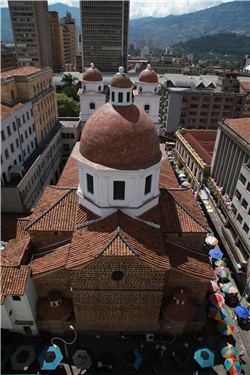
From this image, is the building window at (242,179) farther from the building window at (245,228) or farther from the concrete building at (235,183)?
the building window at (245,228)

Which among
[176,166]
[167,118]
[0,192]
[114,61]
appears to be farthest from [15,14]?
[0,192]

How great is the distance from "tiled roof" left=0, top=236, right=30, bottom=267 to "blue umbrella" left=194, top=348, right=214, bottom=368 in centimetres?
1674

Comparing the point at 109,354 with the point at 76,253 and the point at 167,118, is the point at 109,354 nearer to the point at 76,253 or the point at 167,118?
the point at 76,253

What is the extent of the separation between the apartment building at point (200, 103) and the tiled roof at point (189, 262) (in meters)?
51.1

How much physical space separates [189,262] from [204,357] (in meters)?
7.56

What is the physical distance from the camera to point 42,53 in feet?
341

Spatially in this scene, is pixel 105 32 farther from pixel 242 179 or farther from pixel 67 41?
pixel 242 179

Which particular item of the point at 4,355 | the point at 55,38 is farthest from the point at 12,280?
the point at 55,38

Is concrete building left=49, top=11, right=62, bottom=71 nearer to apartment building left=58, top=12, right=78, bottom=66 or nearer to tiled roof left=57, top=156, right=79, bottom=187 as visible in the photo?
apartment building left=58, top=12, right=78, bottom=66

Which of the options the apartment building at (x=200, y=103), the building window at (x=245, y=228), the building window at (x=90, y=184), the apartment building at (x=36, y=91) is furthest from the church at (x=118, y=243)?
the apartment building at (x=200, y=103)

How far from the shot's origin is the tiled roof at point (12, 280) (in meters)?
19.8

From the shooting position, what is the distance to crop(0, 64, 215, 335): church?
65.8ft

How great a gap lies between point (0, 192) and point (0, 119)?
8932mm

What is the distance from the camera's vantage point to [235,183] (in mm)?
34281
